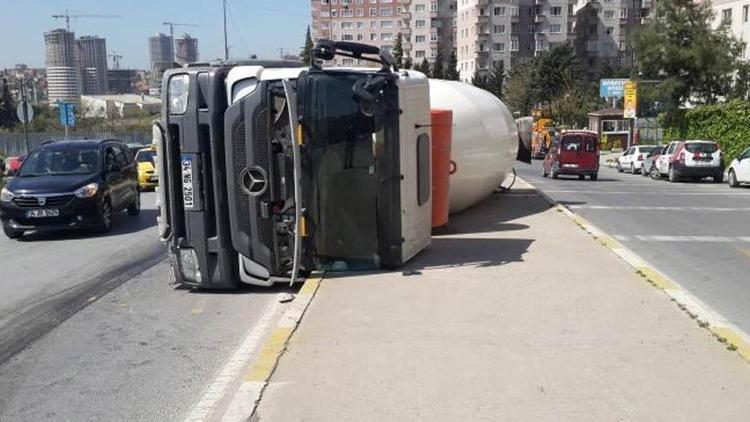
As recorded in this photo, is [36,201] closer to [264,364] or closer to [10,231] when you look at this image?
[10,231]

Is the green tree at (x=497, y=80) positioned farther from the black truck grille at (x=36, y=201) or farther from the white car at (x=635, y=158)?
the black truck grille at (x=36, y=201)

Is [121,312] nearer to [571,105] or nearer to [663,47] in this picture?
[663,47]

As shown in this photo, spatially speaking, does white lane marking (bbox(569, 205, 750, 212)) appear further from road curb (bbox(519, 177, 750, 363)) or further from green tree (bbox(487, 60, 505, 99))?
green tree (bbox(487, 60, 505, 99))

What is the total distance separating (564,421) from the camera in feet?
13.9

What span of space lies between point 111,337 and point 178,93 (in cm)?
253

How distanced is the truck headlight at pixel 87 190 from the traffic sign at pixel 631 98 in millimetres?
38459

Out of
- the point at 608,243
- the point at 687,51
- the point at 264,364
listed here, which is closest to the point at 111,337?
the point at 264,364

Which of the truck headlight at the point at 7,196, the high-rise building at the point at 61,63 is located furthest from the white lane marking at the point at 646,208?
the high-rise building at the point at 61,63

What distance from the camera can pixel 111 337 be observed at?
22.3ft

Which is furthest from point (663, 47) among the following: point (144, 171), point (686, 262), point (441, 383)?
point (441, 383)

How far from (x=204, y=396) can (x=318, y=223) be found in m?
3.15

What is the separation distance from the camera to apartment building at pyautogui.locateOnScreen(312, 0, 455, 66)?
133 metres

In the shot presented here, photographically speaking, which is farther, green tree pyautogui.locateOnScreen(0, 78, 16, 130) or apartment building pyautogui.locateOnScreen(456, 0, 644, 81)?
apartment building pyautogui.locateOnScreen(456, 0, 644, 81)

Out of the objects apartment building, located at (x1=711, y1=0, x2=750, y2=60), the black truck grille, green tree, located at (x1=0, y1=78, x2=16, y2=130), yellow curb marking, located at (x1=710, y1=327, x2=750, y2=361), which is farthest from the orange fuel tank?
green tree, located at (x1=0, y1=78, x2=16, y2=130)
